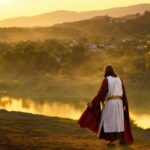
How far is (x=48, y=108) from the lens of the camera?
3288 cm

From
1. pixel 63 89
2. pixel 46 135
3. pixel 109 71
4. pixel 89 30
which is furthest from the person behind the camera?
pixel 89 30

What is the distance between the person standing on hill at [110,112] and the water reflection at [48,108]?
1444 centimetres

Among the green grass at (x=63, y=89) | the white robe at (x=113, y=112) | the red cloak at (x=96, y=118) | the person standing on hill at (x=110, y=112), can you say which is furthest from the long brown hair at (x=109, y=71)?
the green grass at (x=63, y=89)

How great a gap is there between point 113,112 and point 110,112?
0.23 feet

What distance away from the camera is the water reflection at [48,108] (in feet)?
97.1

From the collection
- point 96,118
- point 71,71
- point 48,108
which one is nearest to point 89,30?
point 71,71

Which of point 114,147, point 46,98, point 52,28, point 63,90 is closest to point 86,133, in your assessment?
point 114,147

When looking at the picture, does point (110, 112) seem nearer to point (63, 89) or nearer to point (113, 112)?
point (113, 112)

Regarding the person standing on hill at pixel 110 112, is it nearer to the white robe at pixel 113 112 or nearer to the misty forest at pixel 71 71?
the white robe at pixel 113 112

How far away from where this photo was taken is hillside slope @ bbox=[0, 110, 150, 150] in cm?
1299

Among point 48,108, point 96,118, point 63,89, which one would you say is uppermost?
point 96,118

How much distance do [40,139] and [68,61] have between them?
4470 cm

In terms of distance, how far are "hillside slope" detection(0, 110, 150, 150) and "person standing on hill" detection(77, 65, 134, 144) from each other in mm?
314

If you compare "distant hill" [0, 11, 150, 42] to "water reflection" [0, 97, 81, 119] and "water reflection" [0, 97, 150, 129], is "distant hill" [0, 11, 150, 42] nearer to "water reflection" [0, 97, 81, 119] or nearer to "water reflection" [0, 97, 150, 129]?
"water reflection" [0, 97, 150, 129]
